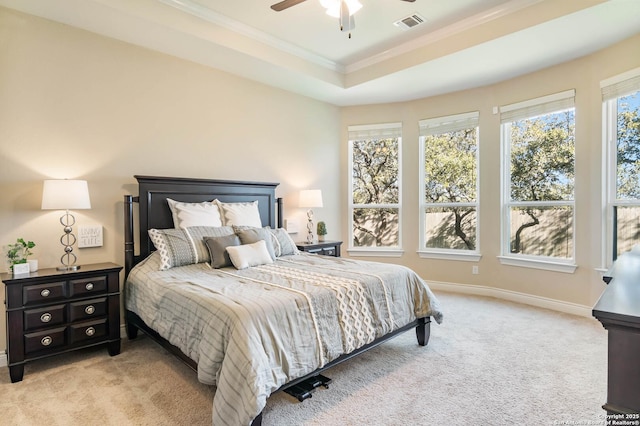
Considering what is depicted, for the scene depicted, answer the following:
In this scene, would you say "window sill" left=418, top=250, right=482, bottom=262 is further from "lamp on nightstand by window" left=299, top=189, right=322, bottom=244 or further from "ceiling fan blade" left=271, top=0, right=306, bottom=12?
"ceiling fan blade" left=271, top=0, right=306, bottom=12

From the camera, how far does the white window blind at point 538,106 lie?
3900 millimetres

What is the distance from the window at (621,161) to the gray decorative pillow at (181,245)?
405 centimetres

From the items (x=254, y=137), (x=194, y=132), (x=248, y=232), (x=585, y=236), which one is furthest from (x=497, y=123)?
(x=194, y=132)

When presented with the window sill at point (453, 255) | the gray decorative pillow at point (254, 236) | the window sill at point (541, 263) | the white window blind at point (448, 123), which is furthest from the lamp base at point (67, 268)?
the window sill at point (541, 263)

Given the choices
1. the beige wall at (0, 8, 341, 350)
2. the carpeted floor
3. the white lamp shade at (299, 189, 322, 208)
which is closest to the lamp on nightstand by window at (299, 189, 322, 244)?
the white lamp shade at (299, 189, 322, 208)

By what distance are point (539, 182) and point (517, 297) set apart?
1.47 meters

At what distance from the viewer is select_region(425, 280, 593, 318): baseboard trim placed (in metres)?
3.85

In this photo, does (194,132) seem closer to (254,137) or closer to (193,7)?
(254,137)

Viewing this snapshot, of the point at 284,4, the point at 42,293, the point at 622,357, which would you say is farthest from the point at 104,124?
the point at 622,357

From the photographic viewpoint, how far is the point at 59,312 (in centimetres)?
259

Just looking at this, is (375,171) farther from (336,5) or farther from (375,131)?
(336,5)

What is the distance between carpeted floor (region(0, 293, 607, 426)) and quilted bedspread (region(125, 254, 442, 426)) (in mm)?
301

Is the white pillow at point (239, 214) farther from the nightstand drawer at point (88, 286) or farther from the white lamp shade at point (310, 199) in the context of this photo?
the nightstand drawer at point (88, 286)

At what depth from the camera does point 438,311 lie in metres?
2.92
